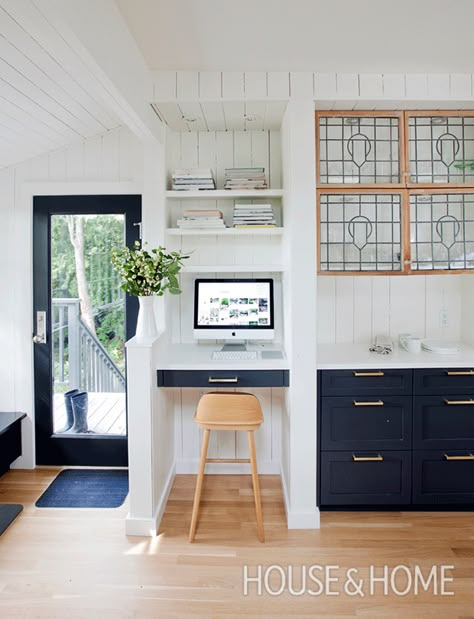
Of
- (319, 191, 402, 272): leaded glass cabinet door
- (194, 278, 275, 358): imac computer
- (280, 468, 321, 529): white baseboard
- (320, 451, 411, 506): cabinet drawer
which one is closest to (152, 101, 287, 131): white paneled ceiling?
(319, 191, 402, 272): leaded glass cabinet door

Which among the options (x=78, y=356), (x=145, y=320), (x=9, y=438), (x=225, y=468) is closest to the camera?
(x=145, y=320)

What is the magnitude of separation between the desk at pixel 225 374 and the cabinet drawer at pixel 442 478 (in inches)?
37.7

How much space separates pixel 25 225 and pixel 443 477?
3.23 m

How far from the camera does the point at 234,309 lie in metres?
2.92

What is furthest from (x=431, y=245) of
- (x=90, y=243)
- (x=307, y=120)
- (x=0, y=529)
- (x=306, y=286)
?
(x=0, y=529)

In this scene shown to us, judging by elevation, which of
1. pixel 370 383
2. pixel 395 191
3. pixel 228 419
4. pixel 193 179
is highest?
pixel 193 179

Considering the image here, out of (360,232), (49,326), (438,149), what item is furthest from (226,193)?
(49,326)

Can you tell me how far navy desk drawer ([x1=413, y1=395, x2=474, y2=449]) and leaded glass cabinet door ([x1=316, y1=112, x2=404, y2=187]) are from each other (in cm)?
135

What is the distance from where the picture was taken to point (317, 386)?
253 centimetres

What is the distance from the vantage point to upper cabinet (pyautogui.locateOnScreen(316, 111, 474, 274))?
2623mm

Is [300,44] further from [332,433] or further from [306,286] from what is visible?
[332,433]

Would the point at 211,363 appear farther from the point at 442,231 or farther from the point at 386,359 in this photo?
the point at 442,231

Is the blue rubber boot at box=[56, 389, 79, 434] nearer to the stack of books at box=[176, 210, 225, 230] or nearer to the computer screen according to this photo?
the computer screen

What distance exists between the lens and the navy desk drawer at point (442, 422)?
2.54 meters
